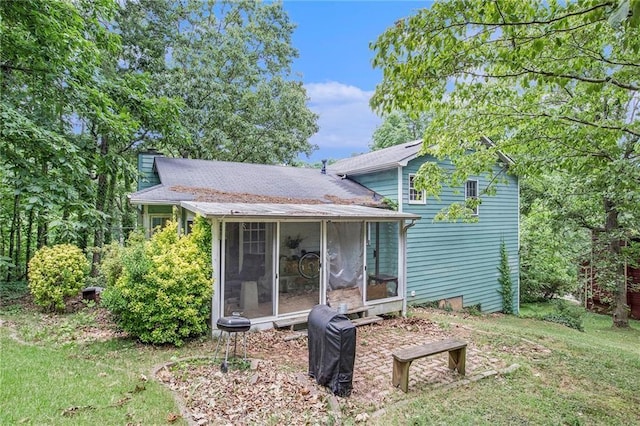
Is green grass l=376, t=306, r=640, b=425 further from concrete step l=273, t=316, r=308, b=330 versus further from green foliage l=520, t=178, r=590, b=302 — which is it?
green foliage l=520, t=178, r=590, b=302

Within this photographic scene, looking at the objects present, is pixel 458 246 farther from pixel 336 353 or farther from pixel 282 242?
pixel 336 353

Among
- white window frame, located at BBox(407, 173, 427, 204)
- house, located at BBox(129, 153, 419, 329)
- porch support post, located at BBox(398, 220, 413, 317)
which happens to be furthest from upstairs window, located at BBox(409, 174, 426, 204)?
porch support post, located at BBox(398, 220, 413, 317)

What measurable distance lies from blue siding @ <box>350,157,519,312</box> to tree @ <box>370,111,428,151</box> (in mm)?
14281

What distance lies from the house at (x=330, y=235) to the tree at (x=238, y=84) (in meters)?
4.56

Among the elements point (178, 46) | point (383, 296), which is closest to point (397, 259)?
point (383, 296)

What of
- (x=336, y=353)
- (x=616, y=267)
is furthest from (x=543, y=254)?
(x=336, y=353)

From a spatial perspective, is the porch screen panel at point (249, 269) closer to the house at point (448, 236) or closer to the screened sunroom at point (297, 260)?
the screened sunroom at point (297, 260)

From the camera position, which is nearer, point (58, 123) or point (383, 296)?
point (383, 296)

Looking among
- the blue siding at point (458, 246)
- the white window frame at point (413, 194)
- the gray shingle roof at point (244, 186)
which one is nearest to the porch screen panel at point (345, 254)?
the gray shingle roof at point (244, 186)

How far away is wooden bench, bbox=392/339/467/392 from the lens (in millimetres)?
4727

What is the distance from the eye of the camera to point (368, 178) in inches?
488

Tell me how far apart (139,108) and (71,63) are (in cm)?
294

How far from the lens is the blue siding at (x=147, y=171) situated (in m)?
11.1

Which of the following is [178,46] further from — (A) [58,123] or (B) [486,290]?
(B) [486,290]
